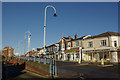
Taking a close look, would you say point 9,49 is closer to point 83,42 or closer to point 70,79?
point 83,42

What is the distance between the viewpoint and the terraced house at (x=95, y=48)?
36062mm

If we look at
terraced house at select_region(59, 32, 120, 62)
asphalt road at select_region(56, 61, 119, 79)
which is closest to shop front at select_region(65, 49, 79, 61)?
terraced house at select_region(59, 32, 120, 62)

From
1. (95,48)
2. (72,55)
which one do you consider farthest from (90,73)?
(72,55)

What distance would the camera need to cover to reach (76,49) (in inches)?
1778

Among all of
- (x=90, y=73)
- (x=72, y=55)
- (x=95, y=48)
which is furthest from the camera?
(x=72, y=55)

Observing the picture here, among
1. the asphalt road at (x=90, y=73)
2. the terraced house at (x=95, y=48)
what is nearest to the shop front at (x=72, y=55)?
the terraced house at (x=95, y=48)

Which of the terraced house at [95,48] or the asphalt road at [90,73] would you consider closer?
the asphalt road at [90,73]

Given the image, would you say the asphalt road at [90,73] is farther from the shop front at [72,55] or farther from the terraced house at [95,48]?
the shop front at [72,55]

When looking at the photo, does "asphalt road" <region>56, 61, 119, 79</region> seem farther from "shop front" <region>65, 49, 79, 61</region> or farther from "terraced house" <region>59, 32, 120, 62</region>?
"shop front" <region>65, 49, 79, 61</region>

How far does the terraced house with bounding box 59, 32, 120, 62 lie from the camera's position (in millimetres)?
36062

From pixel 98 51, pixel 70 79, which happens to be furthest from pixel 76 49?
pixel 70 79

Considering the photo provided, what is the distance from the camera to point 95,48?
38594 millimetres

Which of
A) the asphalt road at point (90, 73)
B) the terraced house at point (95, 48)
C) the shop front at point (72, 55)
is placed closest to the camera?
the asphalt road at point (90, 73)

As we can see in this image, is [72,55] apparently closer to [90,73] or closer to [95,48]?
[95,48]
